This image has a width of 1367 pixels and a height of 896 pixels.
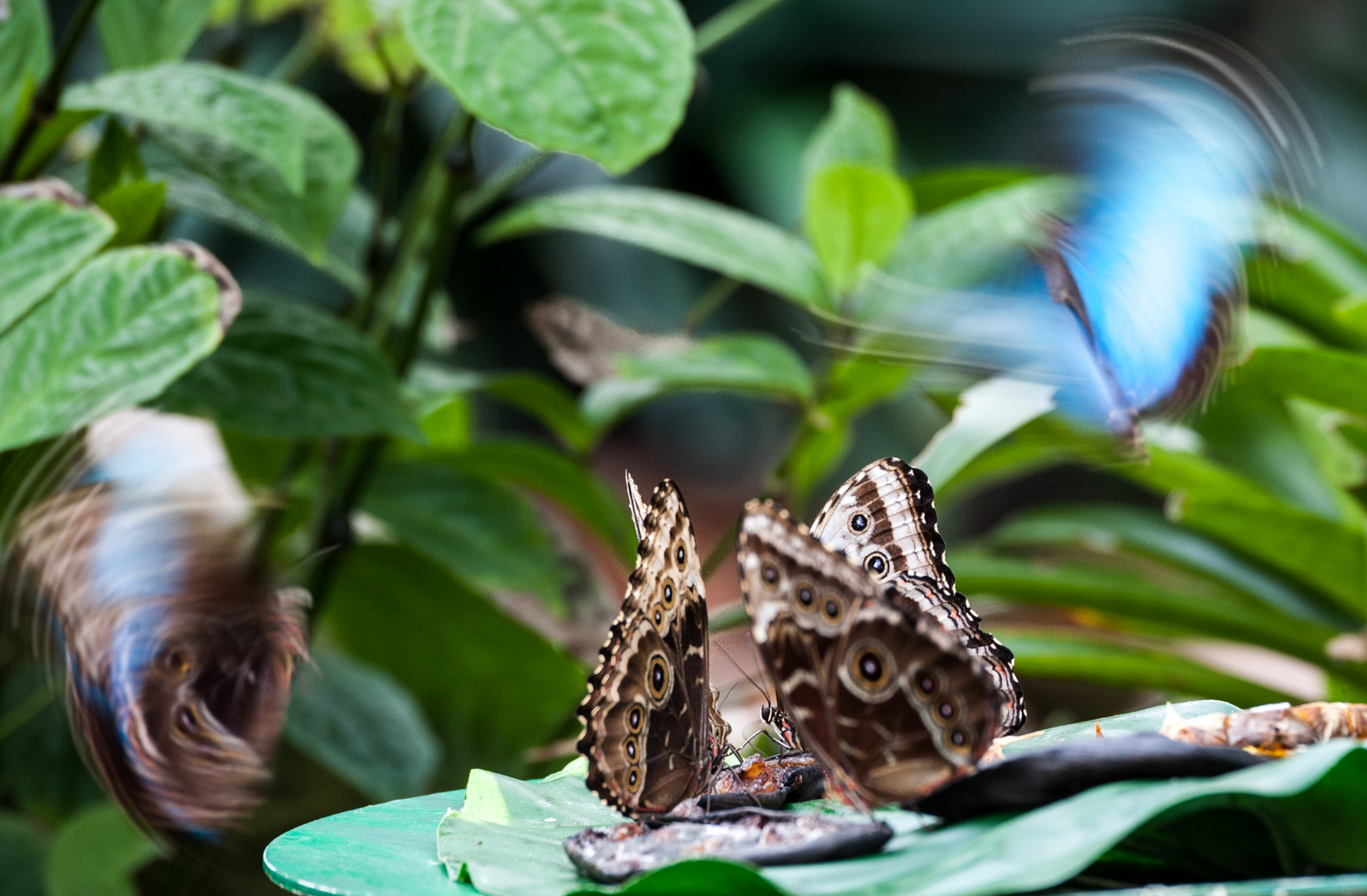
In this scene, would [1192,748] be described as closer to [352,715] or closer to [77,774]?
[352,715]

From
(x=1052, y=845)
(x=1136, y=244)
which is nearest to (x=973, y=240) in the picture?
(x=1136, y=244)

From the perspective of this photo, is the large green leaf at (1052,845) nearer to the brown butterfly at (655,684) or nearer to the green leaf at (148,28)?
the brown butterfly at (655,684)

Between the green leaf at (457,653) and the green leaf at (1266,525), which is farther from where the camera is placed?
the green leaf at (457,653)

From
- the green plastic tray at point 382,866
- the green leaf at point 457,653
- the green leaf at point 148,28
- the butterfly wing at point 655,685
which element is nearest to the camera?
the green plastic tray at point 382,866

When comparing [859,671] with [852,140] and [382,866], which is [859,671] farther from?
[852,140]

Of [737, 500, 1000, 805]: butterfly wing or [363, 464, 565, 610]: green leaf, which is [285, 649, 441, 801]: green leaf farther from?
[737, 500, 1000, 805]: butterfly wing

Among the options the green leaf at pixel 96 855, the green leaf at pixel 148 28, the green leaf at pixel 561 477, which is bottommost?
the green leaf at pixel 96 855

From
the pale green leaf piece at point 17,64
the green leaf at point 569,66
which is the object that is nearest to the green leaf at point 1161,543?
the green leaf at point 569,66
